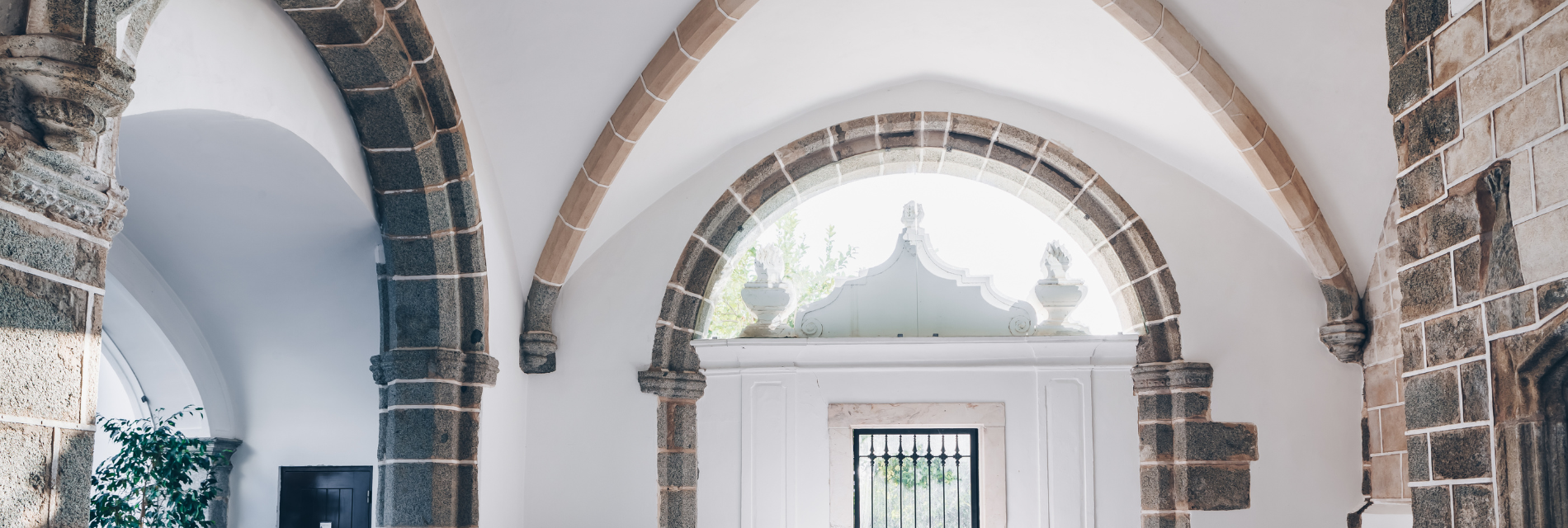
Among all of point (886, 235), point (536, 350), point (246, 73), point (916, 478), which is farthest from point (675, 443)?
point (886, 235)

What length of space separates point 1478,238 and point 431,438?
3759mm

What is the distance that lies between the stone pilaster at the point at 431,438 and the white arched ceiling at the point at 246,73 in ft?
2.50

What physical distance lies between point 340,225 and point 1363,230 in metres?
4.65

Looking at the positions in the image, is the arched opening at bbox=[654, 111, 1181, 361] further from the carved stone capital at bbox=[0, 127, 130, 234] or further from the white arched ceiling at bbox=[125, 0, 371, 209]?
the carved stone capital at bbox=[0, 127, 130, 234]

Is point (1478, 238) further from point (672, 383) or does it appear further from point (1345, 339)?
point (672, 383)

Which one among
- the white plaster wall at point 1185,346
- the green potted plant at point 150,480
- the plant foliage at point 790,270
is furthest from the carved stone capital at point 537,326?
the plant foliage at point 790,270

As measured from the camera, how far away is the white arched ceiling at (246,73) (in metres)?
3.10

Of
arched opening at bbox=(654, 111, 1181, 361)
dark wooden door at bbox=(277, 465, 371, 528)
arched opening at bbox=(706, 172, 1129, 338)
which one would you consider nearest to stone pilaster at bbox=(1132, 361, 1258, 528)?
arched opening at bbox=(654, 111, 1181, 361)

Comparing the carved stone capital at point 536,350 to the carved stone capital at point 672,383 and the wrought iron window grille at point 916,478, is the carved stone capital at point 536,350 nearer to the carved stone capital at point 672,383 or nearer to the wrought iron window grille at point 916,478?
the carved stone capital at point 672,383

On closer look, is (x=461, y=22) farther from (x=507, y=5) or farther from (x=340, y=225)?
(x=340, y=225)

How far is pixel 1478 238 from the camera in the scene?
2.16m

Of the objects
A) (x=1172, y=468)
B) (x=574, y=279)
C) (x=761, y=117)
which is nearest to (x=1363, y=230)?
(x=1172, y=468)

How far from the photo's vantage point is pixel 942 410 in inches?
221

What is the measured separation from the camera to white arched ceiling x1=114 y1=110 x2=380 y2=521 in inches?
166
